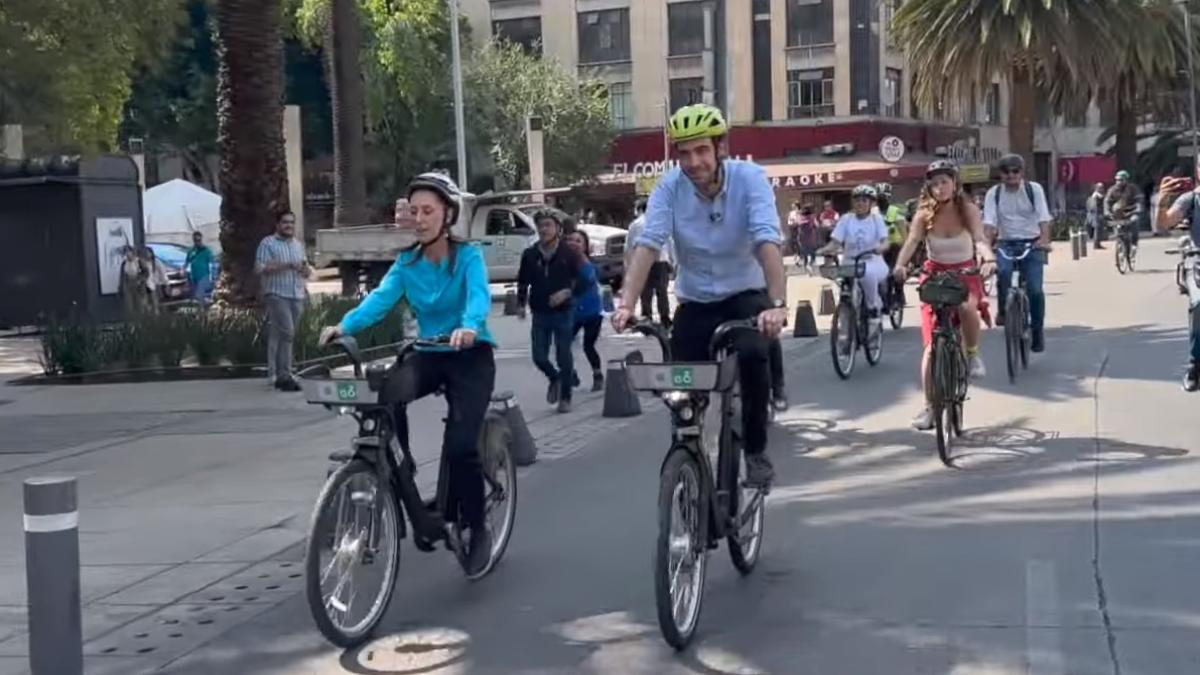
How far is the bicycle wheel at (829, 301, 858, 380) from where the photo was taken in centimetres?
1530

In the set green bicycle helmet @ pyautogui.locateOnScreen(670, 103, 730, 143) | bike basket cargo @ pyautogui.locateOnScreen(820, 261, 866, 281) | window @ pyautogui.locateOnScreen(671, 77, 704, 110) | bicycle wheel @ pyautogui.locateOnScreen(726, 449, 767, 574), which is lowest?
bicycle wheel @ pyautogui.locateOnScreen(726, 449, 767, 574)

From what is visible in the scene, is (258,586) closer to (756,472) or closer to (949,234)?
(756,472)

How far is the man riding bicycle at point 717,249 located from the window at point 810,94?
166 ft

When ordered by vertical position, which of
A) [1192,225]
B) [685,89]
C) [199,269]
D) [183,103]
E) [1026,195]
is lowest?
[199,269]

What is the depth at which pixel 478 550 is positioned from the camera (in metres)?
7.52

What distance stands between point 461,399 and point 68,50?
659 inches

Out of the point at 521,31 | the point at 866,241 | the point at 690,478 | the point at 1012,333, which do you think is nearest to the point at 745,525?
the point at 690,478

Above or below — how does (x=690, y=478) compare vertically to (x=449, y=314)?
below

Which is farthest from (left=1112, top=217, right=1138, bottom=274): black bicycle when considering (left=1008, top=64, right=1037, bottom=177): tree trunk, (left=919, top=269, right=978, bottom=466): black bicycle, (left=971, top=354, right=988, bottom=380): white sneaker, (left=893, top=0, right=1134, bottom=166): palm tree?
(left=919, top=269, right=978, bottom=466): black bicycle

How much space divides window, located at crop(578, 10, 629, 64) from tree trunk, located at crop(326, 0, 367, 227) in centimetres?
2666

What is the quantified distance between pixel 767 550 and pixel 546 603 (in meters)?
1.34

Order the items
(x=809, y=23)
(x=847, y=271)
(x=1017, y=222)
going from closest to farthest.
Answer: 1. (x=1017, y=222)
2. (x=847, y=271)
3. (x=809, y=23)

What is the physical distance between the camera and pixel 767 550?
8.14 m

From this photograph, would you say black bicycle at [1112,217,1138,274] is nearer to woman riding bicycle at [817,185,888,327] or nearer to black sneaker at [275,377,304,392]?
woman riding bicycle at [817,185,888,327]
